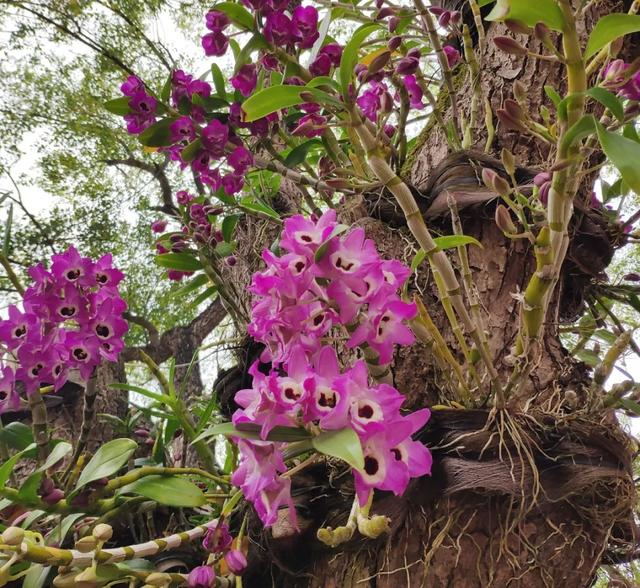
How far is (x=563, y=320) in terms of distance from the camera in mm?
915

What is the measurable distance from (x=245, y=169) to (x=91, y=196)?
1.40 metres

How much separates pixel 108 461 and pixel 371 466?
1.13 ft

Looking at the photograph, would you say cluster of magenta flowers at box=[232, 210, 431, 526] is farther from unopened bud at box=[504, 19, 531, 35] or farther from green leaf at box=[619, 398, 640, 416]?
green leaf at box=[619, 398, 640, 416]

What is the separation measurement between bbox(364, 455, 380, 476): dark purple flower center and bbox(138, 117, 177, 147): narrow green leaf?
0.53 m

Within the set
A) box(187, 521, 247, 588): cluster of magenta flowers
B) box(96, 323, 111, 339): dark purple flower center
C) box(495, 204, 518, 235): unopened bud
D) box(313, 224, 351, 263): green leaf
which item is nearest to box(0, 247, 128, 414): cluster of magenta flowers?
box(96, 323, 111, 339): dark purple flower center

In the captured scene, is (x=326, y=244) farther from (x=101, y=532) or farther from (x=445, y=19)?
(x=445, y=19)

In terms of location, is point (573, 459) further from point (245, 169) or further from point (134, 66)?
point (134, 66)

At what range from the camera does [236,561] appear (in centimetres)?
62

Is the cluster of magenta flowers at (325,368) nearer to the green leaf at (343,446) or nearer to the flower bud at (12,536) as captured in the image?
the green leaf at (343,446)

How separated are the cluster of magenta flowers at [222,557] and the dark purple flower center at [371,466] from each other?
0.24 metres

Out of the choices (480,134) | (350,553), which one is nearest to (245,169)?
(480,134)

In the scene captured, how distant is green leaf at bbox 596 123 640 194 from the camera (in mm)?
368

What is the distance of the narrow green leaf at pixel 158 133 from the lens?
2.57 ft

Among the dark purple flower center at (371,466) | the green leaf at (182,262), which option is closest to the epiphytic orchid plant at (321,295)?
the dark purple flower center at (371,466)
